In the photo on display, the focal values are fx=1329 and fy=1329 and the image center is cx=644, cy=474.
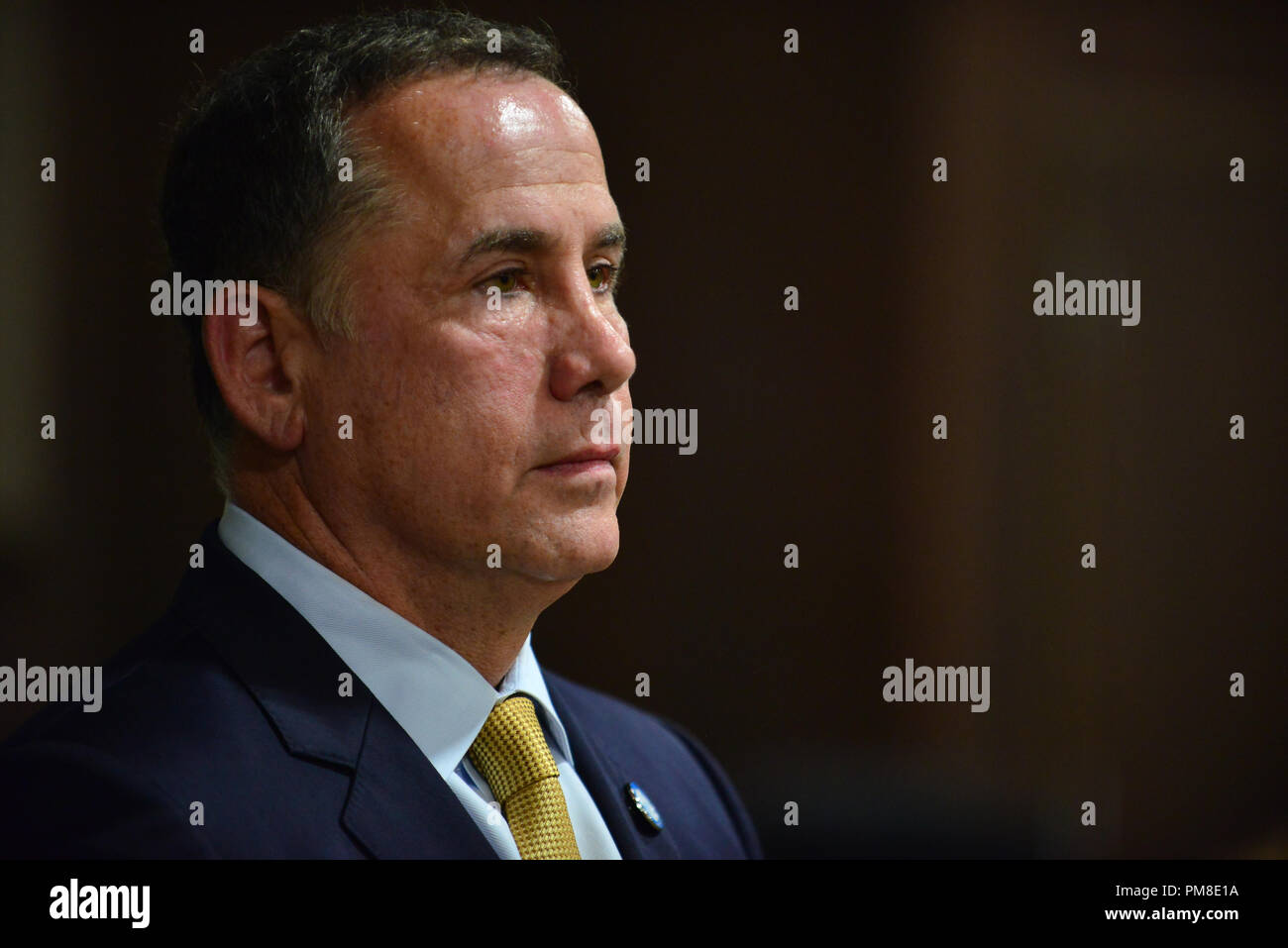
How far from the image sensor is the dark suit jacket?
5.00ft

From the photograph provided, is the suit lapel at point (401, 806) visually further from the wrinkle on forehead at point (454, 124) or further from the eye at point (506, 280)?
the wrinkle on forehead at point (454, 124)

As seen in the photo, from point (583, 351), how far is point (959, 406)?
0.87 meters

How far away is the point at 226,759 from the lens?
1.60 meters

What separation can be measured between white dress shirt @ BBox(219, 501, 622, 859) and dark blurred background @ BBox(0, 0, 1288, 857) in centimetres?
59

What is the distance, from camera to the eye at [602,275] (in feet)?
6.26

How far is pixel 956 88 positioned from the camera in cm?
235

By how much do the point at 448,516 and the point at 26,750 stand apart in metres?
0.57

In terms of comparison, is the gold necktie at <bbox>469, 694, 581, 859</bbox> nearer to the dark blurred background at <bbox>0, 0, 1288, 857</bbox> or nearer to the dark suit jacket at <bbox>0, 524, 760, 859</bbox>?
the dark suit jacket at <bbox>0, 524, 760, 859</bbox>

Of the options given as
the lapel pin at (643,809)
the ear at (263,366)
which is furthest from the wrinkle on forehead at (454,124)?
the lapel pin at (643,809)

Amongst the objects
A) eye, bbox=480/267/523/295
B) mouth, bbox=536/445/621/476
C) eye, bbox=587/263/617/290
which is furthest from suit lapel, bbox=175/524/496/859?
eye, bbox=587/263/617/290

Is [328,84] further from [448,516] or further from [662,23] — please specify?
[662,23]

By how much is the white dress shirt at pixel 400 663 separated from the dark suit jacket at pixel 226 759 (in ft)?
0.08

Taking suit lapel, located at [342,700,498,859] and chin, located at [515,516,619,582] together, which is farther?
chin, located at [515,516,619,582]

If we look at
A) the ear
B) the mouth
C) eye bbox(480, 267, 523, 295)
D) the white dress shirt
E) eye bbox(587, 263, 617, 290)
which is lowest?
the white dress shirt
